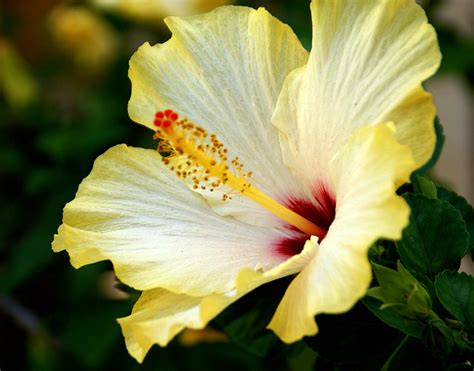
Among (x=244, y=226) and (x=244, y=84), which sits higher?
(x=244, y=84)

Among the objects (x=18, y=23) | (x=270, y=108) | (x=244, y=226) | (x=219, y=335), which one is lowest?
(x=219, y=335)

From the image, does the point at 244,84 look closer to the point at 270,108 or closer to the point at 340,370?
the point at 270,108

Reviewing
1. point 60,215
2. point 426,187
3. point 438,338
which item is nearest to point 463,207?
point 426,187

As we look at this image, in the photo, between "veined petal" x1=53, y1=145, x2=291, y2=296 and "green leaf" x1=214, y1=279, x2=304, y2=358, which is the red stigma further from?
"green leaf" x1=214, y1=279, x2=304, y2=358

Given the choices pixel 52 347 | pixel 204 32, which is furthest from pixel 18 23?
pixel 204 32

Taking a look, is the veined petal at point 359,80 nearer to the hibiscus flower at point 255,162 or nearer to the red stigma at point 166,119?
the hibiscus flower at point 255,162

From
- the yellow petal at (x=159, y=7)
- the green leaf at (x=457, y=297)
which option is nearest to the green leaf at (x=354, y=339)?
the green leaf at (x=457, y=297)

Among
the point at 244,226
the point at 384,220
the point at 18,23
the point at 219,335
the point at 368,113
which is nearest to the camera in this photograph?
the point at 384,220
